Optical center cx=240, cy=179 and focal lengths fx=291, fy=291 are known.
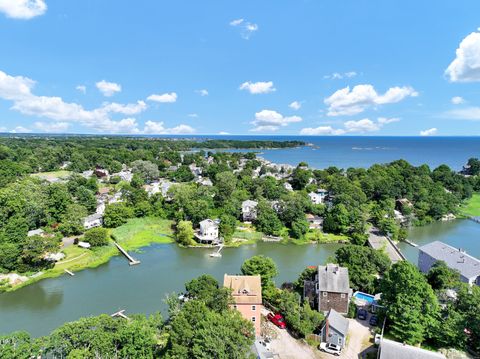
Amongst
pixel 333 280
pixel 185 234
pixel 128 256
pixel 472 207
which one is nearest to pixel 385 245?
pixel 333 280

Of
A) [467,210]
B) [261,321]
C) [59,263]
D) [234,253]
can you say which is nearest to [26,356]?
[261,321]

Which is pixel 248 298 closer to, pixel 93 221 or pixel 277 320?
pixel 277 320

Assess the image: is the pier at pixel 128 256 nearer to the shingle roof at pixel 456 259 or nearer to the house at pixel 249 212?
the house at pixel 249 212

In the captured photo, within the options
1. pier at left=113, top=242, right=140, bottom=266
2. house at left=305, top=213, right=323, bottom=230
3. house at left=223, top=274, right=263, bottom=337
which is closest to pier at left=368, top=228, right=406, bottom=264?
house at left=305, top=213, right=323, bottom=230

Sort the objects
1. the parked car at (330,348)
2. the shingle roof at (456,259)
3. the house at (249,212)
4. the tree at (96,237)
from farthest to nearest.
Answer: the house at (249,212), the tree at (96,237), the shingle roof at (456,259), the parked car at (330,348)

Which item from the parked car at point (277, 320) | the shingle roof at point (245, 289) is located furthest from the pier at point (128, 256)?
the parked car at point (277, 320)
